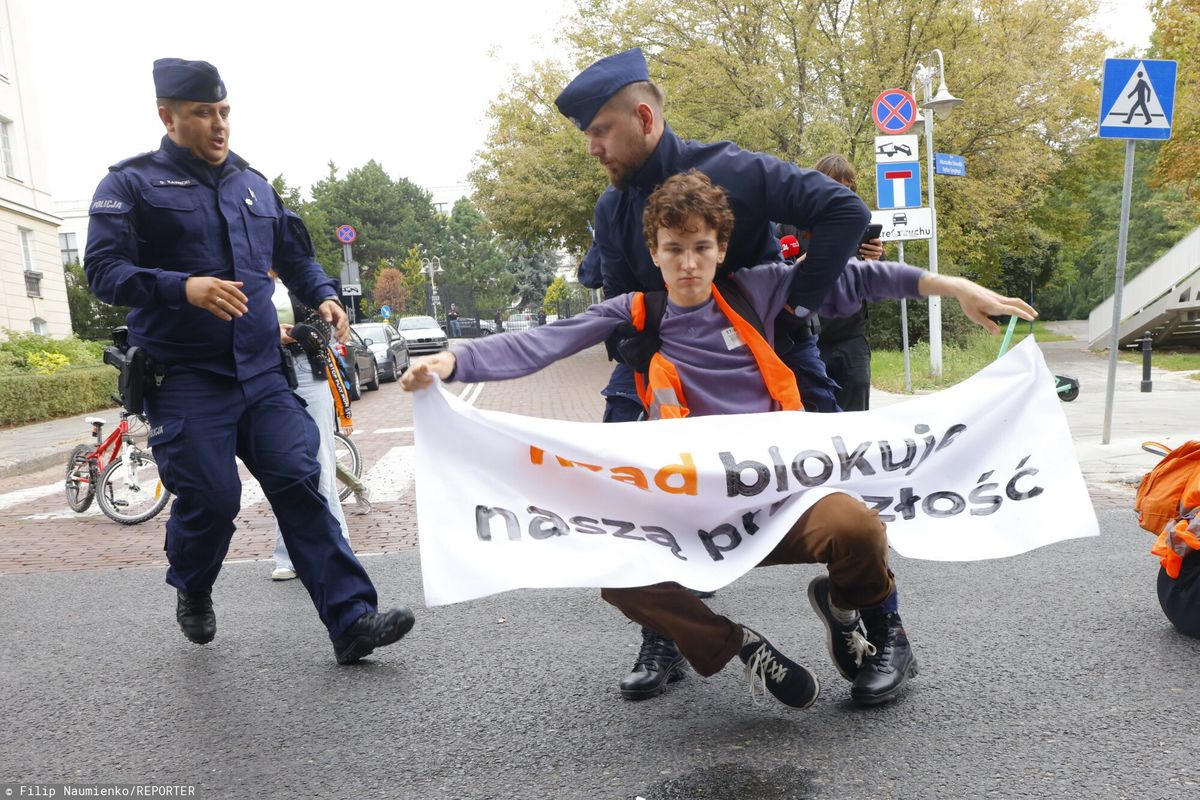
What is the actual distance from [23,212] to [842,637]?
111 ft

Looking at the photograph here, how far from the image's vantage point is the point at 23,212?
31328mm

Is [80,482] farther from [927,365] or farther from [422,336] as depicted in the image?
[422,336]

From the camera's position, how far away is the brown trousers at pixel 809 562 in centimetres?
298

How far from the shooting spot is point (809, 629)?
14.3 feet

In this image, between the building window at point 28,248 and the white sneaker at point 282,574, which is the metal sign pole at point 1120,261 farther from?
the building window at point 28,248

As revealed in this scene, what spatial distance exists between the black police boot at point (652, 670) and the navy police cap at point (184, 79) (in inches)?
103

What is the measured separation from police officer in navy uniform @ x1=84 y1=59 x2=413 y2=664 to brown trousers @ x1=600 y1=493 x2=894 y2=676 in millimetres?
1279

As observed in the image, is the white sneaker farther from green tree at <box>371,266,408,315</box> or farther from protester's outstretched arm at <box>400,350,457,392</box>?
green tree at <box>371,266,408,315</box>

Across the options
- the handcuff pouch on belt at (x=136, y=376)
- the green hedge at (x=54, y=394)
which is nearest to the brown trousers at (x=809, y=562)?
the handcuff pouch on belt at (x=136, y=376)

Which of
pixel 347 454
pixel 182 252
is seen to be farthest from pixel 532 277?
pixel 182 252

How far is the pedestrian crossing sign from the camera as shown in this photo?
8516mm

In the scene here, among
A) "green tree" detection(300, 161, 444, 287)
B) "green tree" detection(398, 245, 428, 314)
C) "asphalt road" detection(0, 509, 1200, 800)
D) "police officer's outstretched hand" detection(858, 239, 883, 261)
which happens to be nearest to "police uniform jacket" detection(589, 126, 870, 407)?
"asphalt road" detection(0, 509, 1200, 800)

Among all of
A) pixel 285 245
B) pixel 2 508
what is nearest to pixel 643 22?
pixel 2 508

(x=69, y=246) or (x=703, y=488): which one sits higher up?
(x=69, y=246)
